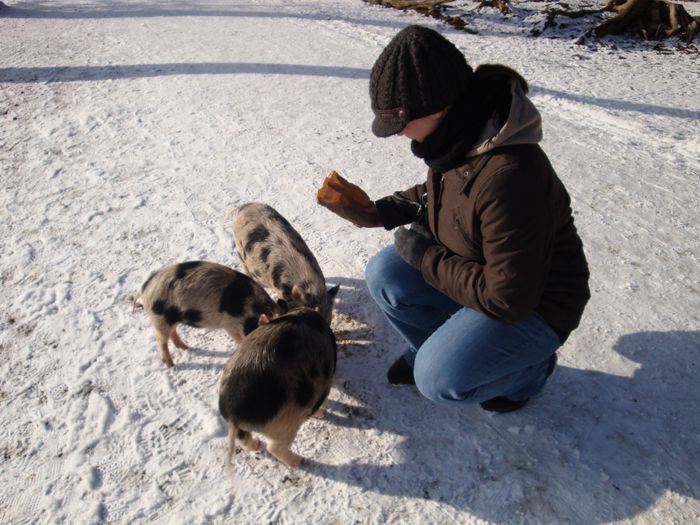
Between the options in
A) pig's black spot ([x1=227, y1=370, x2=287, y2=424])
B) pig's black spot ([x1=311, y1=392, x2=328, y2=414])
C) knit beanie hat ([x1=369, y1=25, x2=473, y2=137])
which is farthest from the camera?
pig's black spot ([x1=311, y1=392, x2=328, y2=414])

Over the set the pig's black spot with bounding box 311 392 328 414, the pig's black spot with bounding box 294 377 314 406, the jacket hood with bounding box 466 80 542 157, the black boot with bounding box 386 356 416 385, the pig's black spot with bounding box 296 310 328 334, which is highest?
the jacket hood with bounding box 466 80 542 157

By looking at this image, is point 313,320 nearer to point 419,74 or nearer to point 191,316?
point 191,316

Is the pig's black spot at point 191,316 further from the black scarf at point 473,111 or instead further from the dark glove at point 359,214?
the black scarf at point 473,111

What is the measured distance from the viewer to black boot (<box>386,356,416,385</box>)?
2954 millimetres

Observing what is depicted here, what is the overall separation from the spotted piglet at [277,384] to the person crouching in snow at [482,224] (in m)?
0.54

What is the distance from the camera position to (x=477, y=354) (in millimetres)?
2281

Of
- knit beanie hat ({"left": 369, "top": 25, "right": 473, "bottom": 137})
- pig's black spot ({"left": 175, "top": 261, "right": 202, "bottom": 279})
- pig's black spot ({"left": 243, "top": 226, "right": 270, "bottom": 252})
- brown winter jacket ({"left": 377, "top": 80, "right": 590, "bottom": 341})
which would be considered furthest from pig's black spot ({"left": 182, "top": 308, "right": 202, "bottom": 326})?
knit beanie hat ({"left": 369, "top": 25, "right": 473, "bottom": 137})

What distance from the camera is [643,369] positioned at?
116 inches

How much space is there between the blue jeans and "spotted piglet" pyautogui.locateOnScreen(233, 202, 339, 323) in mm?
661

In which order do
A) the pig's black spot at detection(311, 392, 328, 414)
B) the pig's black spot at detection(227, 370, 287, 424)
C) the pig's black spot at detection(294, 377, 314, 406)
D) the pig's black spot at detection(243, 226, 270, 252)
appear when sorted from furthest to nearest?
the pig's black spot at detection(243, 226, 270, 252)
the pig's black spot at detection(311, 392, 328, 414)
the pig's black spot at detection(294, 377, 314, 406)
the pig's black spot at detection(227, 370, 287, 424)

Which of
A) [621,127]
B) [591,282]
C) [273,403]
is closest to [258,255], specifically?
[273,403]

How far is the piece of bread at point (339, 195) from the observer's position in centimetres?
276

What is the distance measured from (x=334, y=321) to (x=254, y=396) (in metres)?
1.26

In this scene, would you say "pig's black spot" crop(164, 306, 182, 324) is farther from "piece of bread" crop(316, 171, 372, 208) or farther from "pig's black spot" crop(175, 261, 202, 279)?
"piece of bread" crop(316, 171, 372, 208)
